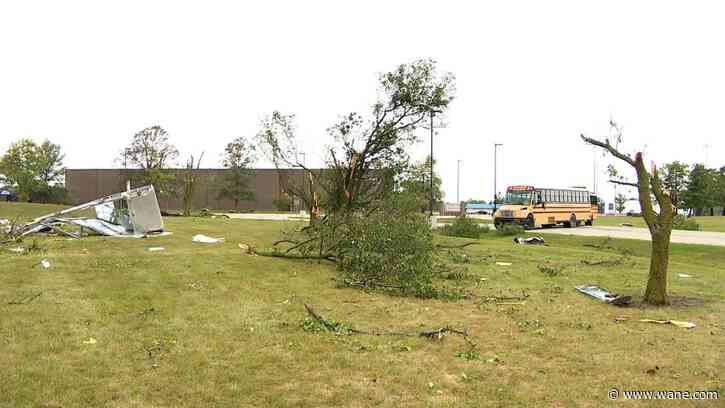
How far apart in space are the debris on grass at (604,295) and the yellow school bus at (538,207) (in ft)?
64.7

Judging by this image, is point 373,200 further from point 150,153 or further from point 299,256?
point 150,153

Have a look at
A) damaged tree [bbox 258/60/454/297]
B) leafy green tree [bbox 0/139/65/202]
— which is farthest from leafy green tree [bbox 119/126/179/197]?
damaged tree [bbox 258/60/454/297]

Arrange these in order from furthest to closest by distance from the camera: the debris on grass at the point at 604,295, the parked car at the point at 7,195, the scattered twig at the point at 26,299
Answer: the parked car at the point at 7,195, the debris on grass at the point at 604,295, the scattered twig at the point at 26,299

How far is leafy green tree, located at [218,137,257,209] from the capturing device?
221 feet

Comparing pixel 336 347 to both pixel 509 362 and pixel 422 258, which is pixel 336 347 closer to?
pixel 509 362

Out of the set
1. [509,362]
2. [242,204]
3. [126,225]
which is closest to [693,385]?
[509,362]

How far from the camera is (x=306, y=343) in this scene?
240 inches

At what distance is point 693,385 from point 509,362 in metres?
1.61

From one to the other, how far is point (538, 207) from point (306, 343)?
2787cm

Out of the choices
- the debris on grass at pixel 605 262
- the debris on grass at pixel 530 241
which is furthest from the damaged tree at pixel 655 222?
the debris on grass at pixel 530 241

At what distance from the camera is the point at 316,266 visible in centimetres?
1231

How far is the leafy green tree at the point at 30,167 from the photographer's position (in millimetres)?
53781

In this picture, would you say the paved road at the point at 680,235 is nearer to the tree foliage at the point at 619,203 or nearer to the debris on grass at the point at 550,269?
the debris on grass at the point at 550,269

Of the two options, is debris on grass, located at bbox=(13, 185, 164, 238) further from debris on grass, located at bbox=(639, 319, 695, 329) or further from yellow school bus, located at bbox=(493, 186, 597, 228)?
yellow school bus, located at bbox=(493, 186, 597, 228)
